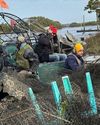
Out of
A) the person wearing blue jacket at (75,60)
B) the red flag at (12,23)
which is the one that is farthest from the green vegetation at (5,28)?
the person wearing blue jacket at (75,60)

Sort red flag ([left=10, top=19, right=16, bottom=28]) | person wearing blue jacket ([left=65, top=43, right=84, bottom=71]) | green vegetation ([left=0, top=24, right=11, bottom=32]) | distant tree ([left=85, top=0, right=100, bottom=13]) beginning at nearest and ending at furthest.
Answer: person wearing blue jacket ([left=65, top=43, right=84, bottom=71]), red flag ([left=10, top=19, right=16, bottom=28]), green vegetation ([left=0, top=24, right=11, bottom=32]), distant tree ([left=85, top=0, right=100, bottom=13])

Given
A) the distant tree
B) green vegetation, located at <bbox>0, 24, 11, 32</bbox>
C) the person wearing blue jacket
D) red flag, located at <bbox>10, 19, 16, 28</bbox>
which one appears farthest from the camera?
the distant tree

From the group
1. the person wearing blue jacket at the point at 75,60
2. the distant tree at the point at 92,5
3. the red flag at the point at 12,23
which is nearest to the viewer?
the person wearing blue jacket at the point at 75,60

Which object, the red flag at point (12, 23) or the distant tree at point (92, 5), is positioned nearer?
the red flag at point (12, 23)

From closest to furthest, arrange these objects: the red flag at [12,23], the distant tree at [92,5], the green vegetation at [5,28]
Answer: the red flag at [12,23] → the green vegetation at [5,28] → the distant tree at [92,5]

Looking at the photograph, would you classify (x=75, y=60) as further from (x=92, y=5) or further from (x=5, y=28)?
(x=92, y=5)

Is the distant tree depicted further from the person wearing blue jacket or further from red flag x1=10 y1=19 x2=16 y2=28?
the person wearing blue jacket

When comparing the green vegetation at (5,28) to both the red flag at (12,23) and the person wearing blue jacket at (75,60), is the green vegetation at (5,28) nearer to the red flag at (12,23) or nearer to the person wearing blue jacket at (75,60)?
the red flag at (12,23)

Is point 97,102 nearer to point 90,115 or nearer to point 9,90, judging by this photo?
point 90,115

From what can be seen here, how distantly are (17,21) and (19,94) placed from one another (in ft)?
30.9

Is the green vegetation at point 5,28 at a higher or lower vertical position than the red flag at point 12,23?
lower

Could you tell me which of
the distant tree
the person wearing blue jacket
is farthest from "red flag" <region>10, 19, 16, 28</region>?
the distant tree

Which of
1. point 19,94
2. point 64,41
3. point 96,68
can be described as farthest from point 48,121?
point 64,41

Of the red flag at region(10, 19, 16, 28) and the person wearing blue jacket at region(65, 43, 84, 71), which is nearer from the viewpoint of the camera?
the person wearing blue jacket at region(65, 43, 84, 71)
